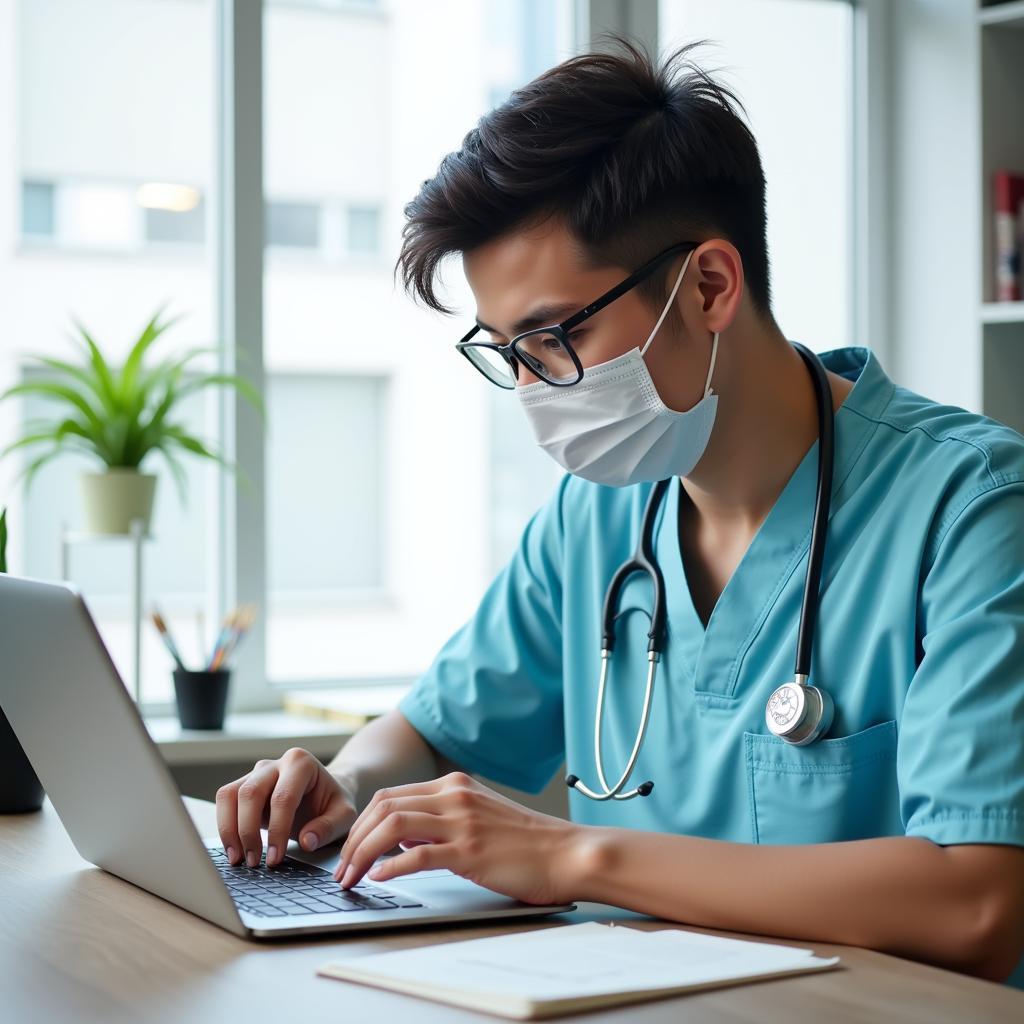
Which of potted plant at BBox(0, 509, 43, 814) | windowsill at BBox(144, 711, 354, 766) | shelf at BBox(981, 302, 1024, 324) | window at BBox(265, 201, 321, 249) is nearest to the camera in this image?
potted plant at BBox(0, 509, 43, 814)

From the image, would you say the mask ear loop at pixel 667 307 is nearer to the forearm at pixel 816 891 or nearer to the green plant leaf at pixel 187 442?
the forearm at pixel 816 891

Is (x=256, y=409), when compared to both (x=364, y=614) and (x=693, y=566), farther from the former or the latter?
(x=693, y=566)

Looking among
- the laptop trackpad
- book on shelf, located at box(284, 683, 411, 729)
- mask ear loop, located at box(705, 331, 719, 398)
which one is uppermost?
mask ear loop, located at box(705, 331, 719, 398)

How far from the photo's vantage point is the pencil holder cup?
2127 mm

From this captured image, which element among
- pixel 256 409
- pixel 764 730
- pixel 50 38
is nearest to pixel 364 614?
pixel 256 409

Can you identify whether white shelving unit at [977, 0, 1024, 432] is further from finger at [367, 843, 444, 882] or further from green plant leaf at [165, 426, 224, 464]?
finger at [367, 843, 444, 882]

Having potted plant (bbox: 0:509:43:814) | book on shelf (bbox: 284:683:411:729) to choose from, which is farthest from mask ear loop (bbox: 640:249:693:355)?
book on shelf (bbox: 284:683:411:729)

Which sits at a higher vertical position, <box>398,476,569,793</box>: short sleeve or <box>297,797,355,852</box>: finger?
<box>398,476,569,793</box>: short sleeve

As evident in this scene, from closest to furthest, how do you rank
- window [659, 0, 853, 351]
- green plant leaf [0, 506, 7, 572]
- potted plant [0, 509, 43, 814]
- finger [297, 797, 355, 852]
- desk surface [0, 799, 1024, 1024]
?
desk surface [0, 799, 1024, 1024], finger [297, 797, 355, 852], potted plant [0, 509, 43, 814], green plant leaf [0, 506, 7, 572], window [659, 0, 853, 351]

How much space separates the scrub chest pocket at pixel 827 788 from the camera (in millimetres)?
1188

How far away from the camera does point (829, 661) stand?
1.22 meters

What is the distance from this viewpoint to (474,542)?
8.71 feet

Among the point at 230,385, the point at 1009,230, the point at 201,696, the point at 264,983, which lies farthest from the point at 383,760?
the point at 1009,230

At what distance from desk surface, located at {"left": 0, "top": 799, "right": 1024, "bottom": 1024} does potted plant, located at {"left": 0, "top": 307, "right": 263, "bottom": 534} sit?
120 cm
